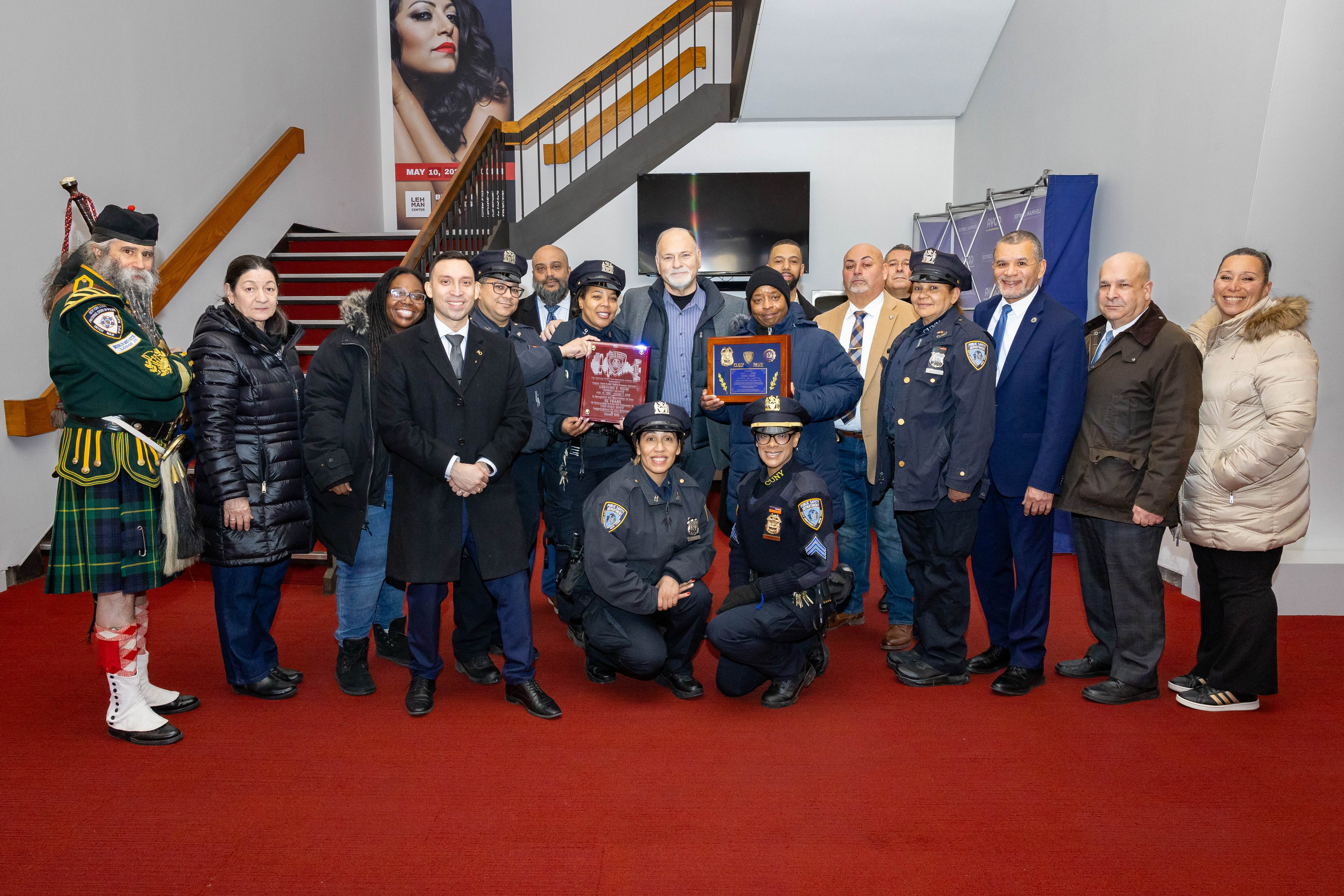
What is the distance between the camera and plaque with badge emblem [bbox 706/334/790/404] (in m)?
3.29

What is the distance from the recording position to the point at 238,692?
10.4ft

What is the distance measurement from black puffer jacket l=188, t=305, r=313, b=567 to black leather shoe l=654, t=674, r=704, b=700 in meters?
1.43

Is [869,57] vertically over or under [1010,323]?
over

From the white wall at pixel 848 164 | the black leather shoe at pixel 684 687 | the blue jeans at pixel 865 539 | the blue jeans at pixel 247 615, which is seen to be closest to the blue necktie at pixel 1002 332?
the blue jeans at pixel 865 539

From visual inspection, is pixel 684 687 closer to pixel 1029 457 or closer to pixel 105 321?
pixel 1029 457

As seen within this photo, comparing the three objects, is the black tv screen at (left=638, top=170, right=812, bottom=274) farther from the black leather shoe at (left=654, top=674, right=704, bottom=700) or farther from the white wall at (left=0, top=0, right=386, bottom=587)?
the black leather shoe at (left=654, top=674, right=704, bottom=700)

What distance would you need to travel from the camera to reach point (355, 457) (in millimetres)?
3068

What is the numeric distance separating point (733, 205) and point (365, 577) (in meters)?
5.59

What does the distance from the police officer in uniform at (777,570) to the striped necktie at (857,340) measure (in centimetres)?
80

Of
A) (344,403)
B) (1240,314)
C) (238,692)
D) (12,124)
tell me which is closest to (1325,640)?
(1240,314)

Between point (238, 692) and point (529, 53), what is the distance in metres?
7.40

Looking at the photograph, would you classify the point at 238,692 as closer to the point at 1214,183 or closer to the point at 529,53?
the point at 1214,183

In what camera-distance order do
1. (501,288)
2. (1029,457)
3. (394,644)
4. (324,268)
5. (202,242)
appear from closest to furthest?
(1029,457) → (501,288) → (394,644) → (202,242) → (324,268)

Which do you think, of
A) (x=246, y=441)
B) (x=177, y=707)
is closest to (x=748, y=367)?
(x=246, y=441)
